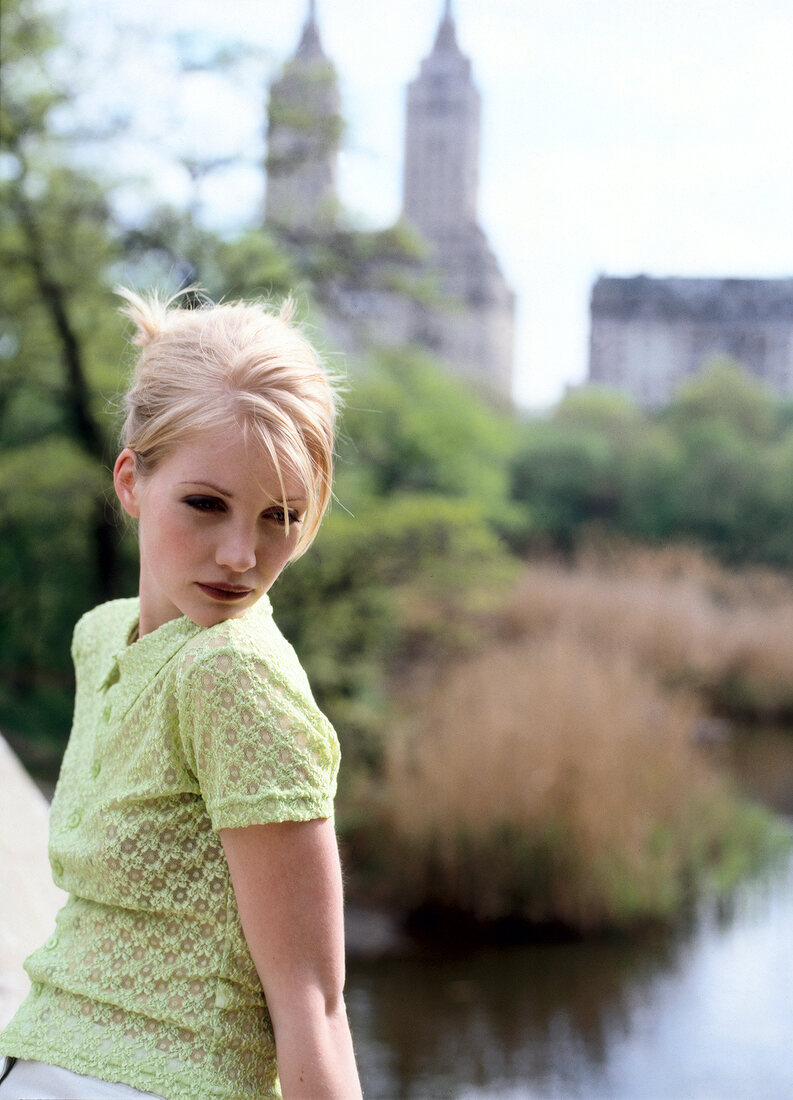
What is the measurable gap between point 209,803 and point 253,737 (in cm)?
4

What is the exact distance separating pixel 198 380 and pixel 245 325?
0.05m

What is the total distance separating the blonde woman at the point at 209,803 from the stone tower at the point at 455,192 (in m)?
7.68

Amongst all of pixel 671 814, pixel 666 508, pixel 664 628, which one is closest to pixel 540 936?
pixel 671 814

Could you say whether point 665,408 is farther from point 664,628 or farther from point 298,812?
point 298,812

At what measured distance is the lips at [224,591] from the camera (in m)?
0.61

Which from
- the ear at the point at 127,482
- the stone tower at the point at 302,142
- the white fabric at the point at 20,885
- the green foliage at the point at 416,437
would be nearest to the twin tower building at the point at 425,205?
the stone tower at the point at 302,142

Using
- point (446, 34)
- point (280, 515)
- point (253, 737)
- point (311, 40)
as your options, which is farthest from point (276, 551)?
point (446, 34)

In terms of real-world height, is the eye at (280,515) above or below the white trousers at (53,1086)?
above

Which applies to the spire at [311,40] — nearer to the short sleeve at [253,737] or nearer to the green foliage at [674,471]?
the green foliage at [674,471]

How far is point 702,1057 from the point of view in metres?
3.15

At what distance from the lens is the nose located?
0.60 meters

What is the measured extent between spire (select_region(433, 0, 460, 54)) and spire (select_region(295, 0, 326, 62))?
6.22 ft

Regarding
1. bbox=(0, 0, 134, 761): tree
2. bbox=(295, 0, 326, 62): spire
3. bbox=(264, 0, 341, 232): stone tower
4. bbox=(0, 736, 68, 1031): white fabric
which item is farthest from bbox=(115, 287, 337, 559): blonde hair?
bbox=(295, 0, 326, 62): spire

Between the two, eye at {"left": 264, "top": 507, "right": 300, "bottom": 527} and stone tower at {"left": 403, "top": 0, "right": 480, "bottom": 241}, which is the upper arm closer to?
eye at {"left": 264, "top": 507, "right": 300, "bottom": 527}
